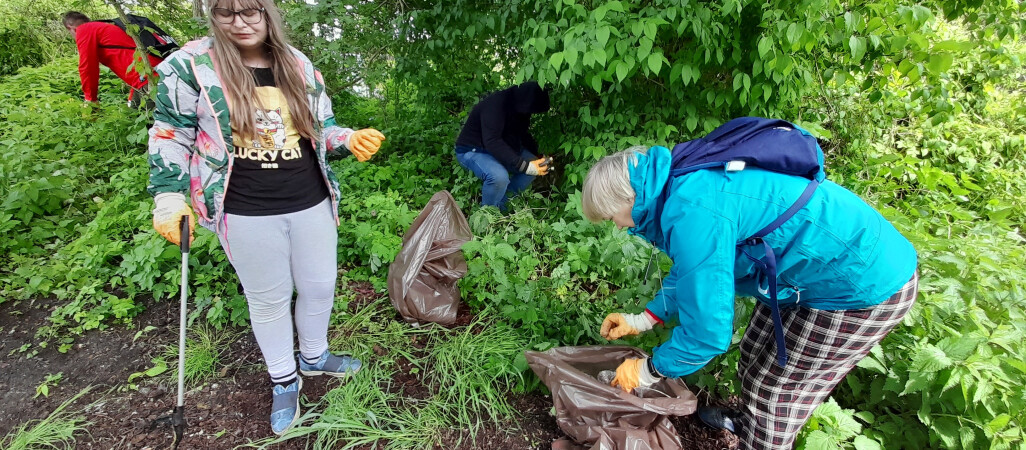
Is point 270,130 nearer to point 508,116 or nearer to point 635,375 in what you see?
point 635,375

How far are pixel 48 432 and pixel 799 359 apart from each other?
2971mm

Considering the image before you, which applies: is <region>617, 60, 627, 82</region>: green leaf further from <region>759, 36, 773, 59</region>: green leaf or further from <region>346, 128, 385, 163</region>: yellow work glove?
<region>346, 128, 385, 163</region>: yellow work glove

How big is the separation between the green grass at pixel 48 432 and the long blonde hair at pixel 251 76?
1583 millimetres

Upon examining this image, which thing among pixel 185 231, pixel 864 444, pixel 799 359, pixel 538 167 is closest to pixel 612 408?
pixel 799 359

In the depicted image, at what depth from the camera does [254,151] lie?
163cm

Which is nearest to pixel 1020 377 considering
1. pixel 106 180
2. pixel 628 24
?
pixel 628 24

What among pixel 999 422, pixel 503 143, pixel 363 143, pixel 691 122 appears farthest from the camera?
pixel 503 143

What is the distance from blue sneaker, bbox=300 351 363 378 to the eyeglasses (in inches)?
59.6

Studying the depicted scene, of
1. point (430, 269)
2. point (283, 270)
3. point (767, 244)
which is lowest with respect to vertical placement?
point (430, 269)

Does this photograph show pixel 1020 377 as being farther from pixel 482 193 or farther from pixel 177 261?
pixel 177 261

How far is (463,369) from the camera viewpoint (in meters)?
2.29

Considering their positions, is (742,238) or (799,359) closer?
(742,238)

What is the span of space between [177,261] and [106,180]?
6.57ft

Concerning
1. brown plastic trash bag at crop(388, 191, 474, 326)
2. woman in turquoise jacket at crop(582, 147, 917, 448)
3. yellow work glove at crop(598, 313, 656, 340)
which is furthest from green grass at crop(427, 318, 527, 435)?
Answer: woman in turquoise jacket at crop(582, 147, 917, 448)
